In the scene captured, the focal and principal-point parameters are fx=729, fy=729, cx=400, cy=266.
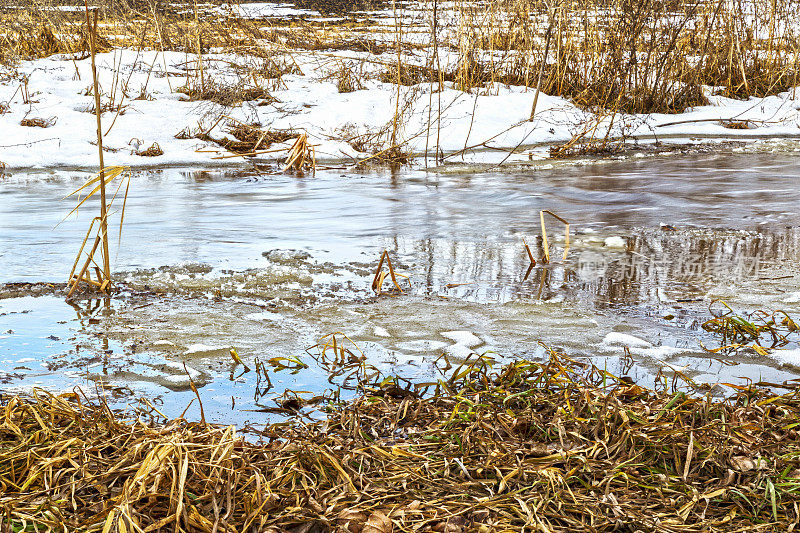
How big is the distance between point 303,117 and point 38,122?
3.32 metres

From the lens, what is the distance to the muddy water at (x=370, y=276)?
9.18 feet

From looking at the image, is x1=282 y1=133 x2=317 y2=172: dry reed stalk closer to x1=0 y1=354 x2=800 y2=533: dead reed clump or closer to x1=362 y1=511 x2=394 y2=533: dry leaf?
x1=0 y1=354 x2=800 y2=533: dead reed clump

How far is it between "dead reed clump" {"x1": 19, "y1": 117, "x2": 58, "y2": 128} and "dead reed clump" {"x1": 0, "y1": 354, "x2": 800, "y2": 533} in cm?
774

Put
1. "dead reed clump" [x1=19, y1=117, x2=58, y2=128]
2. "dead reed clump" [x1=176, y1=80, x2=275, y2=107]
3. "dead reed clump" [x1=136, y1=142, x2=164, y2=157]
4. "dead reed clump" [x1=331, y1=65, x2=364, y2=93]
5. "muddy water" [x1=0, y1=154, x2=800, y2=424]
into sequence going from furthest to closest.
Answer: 1. "dead reed clump" [x1=331, y1=65, x2=364, y2=93]
2. "dead reed clump" [x1=176, y1=80, x2=275, y2=107]
3. "dead reed clump" [x1=19, y1=117, x2=58, y2=128]
4. "dead reed clump" [x1=136, y1=142, x2=164, y2=157]
5. "muddy water" [x1=0, y1=154, x2=800, y2=424]

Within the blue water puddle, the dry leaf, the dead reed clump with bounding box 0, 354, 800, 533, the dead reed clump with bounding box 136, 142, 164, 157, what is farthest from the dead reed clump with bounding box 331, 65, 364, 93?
the dry leaf

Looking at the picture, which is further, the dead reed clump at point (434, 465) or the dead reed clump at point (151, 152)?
the dead reed clump at point (151, 152)

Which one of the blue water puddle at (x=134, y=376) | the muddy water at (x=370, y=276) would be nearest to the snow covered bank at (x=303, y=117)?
the muddy water at (x=370, y=276)

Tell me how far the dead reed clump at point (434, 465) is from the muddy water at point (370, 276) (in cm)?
28

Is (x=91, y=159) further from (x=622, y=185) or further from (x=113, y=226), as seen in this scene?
(x=622, y=185)

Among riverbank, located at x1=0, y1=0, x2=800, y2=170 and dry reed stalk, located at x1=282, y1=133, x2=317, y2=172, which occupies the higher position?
riverbank, located at x1=0, y1=0, x2=800, y2=170

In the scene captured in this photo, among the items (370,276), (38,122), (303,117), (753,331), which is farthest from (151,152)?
(753,331)

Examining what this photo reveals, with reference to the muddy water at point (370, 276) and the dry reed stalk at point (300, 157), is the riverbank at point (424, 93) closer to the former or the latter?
the dry reed stalk at point (300, 157)

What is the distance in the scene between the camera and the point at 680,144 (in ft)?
31.8

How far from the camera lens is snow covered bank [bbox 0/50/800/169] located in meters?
8.74
